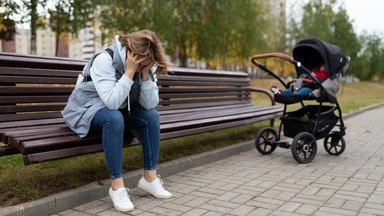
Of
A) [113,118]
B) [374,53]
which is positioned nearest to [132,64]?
[113,118]

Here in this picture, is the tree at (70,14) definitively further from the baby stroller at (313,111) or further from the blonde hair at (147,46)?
the blonde hair at (147,46)

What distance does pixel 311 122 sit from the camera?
16.3 ft

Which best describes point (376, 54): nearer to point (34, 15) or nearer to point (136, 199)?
point (34, 15)

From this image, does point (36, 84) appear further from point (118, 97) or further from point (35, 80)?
point (118, 97)

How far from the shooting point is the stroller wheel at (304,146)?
15.5 feet

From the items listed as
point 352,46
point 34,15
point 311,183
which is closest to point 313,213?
point 311,183

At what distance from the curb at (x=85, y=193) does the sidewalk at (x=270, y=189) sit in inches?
1.9

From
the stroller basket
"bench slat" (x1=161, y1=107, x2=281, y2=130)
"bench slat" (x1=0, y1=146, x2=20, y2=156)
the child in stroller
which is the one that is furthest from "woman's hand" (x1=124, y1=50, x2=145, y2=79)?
the stroller basket

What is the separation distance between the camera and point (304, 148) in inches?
189

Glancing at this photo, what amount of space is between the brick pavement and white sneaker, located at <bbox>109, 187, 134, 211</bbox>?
0.05 m

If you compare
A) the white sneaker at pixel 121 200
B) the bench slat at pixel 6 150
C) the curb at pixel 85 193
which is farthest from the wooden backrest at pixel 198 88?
the bench slat at pixel 6 150

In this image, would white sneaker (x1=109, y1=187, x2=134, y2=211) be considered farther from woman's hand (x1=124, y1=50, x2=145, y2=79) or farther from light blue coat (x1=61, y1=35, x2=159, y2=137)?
woman's hand (x1=124, y1=50, x2=145, y2=79)

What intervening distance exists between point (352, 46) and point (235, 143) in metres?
29.6

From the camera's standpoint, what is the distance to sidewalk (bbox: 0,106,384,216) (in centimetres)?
311
